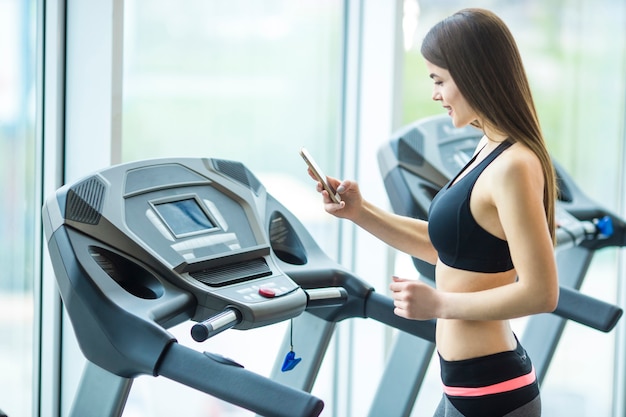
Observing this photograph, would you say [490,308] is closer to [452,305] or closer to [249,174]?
[452,305]

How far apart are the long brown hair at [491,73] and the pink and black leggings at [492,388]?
1.15 ft

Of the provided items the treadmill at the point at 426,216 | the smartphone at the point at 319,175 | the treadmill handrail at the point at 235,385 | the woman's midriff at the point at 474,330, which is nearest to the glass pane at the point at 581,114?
the treadmill at the point at 426,216

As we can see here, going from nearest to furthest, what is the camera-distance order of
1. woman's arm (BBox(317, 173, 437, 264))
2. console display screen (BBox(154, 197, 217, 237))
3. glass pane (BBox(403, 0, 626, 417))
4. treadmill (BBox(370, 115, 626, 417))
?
1. console display screen (BBox(154, 197, 217, 237))
2. woman's arm (BBox(317, 173, 437, 264))
3. treadmill (BBox(370, 115, 626, 417))
4. glass pane (BBox(403, 0, 626, 417))

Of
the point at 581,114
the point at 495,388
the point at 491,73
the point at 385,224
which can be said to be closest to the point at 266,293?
the point at 385,224

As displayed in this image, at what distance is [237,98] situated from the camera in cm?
295

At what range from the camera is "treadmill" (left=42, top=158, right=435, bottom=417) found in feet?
4.76

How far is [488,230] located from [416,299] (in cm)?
18

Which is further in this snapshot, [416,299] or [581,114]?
[581,114]

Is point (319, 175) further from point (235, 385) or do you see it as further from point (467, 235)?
point (235, 385)

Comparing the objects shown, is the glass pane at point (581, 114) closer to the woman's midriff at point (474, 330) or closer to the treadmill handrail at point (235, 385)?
the woman's midriff at point (474, 330)

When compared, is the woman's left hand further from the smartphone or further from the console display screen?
the console display screen

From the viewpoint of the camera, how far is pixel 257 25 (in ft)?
9.80

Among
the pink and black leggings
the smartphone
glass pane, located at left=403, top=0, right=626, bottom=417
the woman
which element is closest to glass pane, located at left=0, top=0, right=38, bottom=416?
the smartphone

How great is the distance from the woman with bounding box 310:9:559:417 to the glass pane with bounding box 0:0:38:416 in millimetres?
1190
